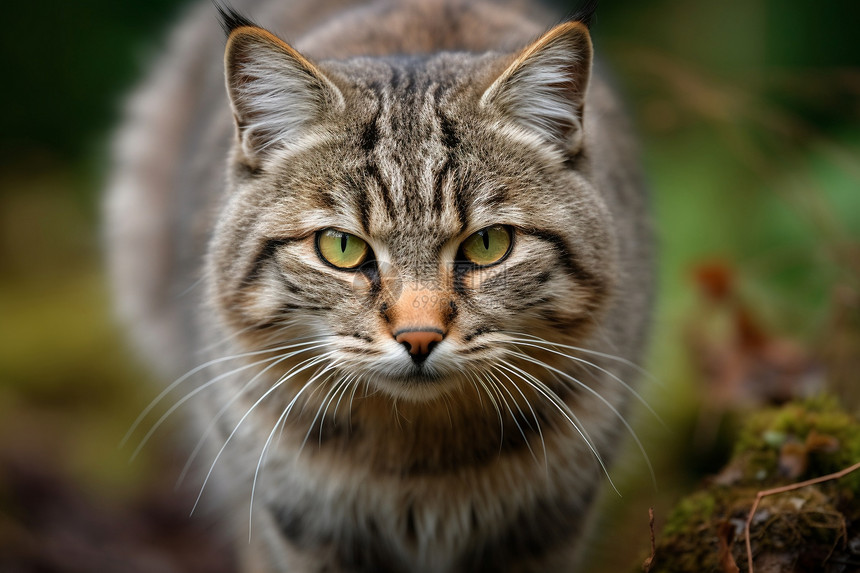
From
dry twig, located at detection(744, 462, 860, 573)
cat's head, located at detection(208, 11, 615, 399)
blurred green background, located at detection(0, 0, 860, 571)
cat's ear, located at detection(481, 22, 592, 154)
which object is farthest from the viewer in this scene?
blurred green background, located at detection(0, 0, 860, 571)

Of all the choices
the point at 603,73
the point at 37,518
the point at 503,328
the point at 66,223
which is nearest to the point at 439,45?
the point at 603,73

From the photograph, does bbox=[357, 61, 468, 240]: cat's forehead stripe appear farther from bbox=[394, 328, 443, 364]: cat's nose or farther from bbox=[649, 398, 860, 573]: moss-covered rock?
bbox=[649, 398, 860, 573]: moss-covered rock

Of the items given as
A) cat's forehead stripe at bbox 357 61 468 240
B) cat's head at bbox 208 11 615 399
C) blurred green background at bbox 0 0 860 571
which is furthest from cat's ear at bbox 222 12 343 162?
blurred green background at bbox 0 0 860 571

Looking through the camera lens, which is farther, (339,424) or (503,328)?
(339,424)

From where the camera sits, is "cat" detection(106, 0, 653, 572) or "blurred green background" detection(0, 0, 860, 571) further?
"blurred green background" detection(0, 0, 860, 571)

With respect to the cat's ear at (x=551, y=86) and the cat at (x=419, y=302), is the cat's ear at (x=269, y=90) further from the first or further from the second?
the cat's ear at (x=551, y=86)

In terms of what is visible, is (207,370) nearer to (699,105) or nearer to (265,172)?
(265,172)
